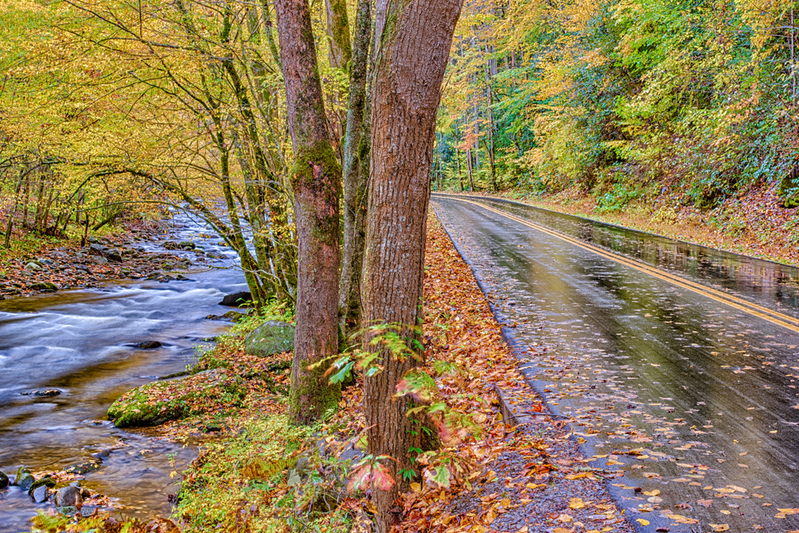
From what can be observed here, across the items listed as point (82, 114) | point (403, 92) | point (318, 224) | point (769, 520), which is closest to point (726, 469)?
point (769, 520)

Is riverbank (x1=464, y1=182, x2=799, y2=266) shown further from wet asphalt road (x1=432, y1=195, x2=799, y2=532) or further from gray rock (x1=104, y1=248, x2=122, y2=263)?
gray rock (x1=104, y1=248, x2=122, y2=263)

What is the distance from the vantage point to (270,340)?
35.0ft

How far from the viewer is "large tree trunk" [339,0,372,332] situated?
759 cm

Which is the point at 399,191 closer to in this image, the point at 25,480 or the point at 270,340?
the point at 25,480

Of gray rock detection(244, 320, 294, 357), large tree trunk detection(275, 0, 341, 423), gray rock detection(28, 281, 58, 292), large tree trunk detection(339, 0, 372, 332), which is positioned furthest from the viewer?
gray rock detection(28, 281, 58, 292)

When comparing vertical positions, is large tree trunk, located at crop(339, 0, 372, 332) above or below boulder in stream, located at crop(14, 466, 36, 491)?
above

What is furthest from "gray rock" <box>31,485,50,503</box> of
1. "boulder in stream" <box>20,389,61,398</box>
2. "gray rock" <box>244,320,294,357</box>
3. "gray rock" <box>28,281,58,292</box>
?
"gray rock" <box>28,281,58,292</box>

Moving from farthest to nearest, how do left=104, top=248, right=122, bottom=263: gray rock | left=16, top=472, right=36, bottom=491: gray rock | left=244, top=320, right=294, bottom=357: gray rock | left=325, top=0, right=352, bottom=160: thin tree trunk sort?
left=104, top=248, right=122, bottom=263: gray rock → left=244, top=320, right=294, bottom=357: gray rock → left=325, top=0, right=352, bottom=160: thin tree trunk → left=16, top=472, right=36, bottom=491: gray rock

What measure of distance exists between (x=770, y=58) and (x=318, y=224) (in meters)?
16.1

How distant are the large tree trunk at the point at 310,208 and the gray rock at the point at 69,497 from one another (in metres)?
2.61

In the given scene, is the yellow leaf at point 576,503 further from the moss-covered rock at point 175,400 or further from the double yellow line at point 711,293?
the moss-covered rock at point 175,400

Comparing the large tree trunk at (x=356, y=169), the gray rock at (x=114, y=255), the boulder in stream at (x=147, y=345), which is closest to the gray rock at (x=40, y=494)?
the large tree trunk at (x=356, y=169)

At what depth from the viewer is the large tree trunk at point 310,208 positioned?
20.5 feet

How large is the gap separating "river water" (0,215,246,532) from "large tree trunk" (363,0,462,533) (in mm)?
3573
